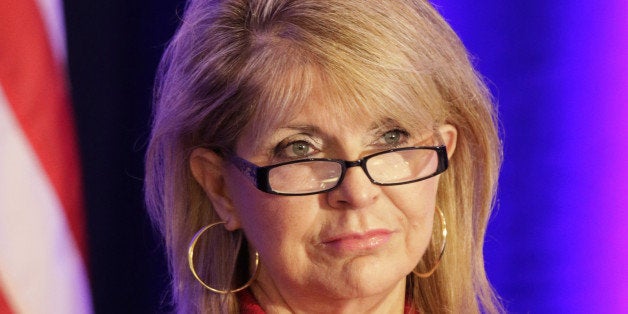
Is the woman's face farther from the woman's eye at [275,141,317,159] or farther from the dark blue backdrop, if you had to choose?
the dark blue backdrop

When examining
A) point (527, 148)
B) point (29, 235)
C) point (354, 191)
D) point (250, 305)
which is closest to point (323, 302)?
point (250, 305)

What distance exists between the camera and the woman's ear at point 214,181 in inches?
67.9

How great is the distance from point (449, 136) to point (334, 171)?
11.4 inches

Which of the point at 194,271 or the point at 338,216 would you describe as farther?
the point at 194,271

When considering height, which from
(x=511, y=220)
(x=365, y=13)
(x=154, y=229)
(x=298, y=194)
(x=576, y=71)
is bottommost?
(x=154, y=229)

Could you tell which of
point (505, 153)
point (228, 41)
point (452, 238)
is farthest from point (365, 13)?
point (505, 153)

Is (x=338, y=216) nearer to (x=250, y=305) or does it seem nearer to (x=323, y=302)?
(x=323, y=302)

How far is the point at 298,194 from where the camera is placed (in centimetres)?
157

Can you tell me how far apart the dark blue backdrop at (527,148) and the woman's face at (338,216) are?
45 centimetres

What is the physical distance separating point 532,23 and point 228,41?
2.41ft

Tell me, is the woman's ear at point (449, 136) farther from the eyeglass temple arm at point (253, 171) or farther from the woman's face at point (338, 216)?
the eyeglass temple arm at point (253, 171)

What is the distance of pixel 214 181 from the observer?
175 cm

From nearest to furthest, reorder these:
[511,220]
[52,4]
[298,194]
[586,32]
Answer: [298,194] → [52,4] → [586,32] → [511,220]

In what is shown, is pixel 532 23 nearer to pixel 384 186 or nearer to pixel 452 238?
pixel 452 238
